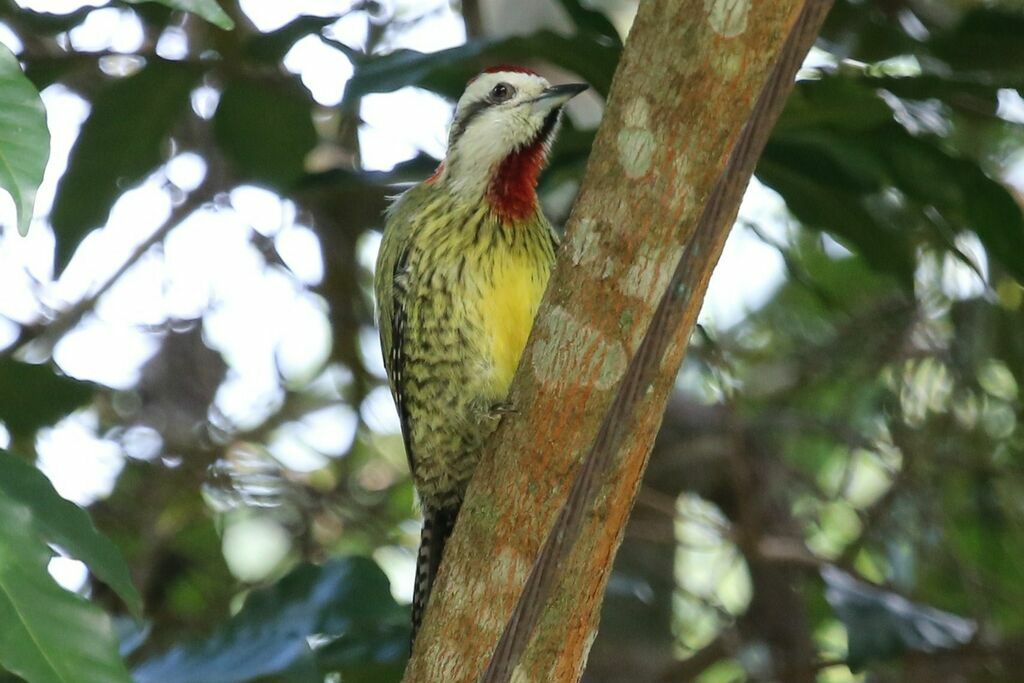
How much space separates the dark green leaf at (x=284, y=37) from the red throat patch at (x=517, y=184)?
0.49 m

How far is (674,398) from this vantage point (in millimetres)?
4195

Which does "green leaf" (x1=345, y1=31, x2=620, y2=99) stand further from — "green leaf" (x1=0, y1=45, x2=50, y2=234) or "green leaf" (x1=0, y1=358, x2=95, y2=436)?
"green leaf" (x1=0, y1=45, x2=50, y2=234)

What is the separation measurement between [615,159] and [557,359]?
0.30m

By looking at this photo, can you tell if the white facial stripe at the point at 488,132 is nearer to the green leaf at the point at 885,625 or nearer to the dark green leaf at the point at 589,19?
the dark green leaf at the point at 589,19

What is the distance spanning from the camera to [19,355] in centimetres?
397

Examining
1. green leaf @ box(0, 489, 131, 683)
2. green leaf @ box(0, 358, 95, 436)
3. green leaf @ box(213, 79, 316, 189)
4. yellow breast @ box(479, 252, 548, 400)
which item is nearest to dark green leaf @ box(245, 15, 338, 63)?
green leaf @ box(213, 79, 316, 189)

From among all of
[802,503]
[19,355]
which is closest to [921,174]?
[802,503]

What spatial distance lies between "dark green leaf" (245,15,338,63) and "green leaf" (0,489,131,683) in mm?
1511

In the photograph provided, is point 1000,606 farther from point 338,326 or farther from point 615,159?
point 615,159

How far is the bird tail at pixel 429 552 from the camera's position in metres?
2.78

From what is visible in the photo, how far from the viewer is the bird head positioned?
292 cm

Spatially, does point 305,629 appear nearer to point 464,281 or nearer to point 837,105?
point 464,281

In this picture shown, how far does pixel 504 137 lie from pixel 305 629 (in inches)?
45.6

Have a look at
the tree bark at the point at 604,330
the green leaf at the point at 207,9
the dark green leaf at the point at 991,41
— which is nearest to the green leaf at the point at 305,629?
the tree bark at the point at 604,330
